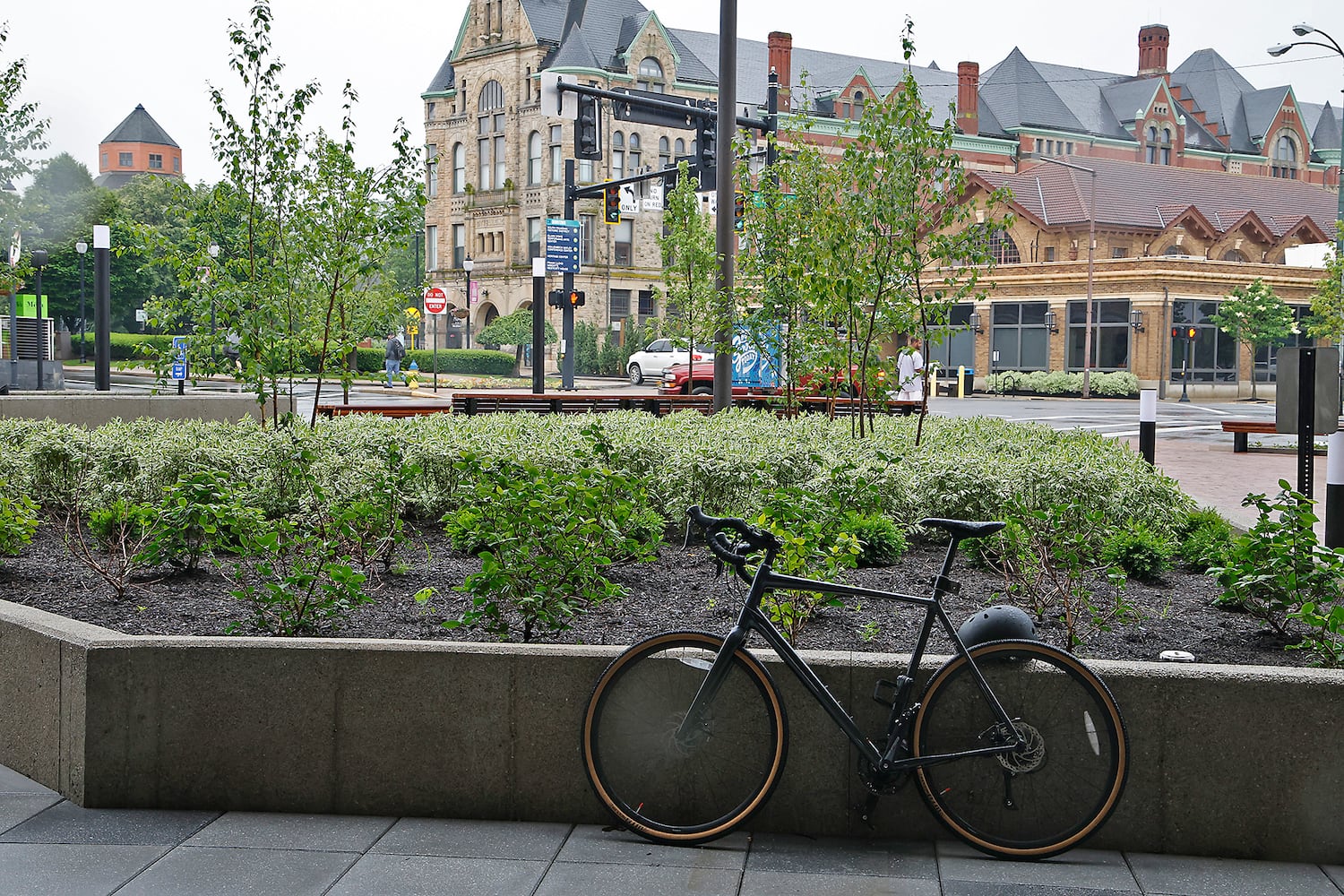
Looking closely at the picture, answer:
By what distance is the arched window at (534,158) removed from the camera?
77.8 m

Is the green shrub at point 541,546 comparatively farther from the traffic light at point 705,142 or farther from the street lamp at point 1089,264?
the street lamp at point 1089,264

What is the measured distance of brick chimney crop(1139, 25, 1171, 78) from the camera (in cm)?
10025

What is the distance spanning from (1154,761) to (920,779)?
782mm

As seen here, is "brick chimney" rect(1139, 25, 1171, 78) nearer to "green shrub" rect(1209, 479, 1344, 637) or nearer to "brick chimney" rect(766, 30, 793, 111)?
"brick chimney" rect(766, 30, 793, 111)

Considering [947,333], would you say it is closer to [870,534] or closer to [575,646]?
[870,534]

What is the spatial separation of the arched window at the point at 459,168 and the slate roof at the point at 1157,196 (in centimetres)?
3142

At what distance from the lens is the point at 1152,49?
10062cm

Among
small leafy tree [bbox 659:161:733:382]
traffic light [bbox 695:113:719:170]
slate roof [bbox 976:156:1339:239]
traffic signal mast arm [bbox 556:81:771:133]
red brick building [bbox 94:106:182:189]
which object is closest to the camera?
traffic signal mast arm [bbox 556:81:771:133]

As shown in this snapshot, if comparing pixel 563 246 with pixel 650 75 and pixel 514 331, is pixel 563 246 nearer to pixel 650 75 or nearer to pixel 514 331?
pixel 514 331

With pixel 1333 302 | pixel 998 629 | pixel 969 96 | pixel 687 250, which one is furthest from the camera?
pixel 969 96

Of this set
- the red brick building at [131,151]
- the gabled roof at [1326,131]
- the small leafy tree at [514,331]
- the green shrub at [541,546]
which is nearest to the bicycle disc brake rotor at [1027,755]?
the green shrub at [541,546]

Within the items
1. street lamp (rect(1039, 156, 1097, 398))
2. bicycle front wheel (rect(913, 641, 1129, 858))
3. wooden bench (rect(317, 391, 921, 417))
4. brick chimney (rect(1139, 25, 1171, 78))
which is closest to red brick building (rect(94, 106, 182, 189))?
brick chimney (rect(1139, 25, 1171, 78))

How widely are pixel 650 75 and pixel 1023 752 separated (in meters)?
78.1

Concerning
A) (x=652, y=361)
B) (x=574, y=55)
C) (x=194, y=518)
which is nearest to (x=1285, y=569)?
(x=194, y=518)
